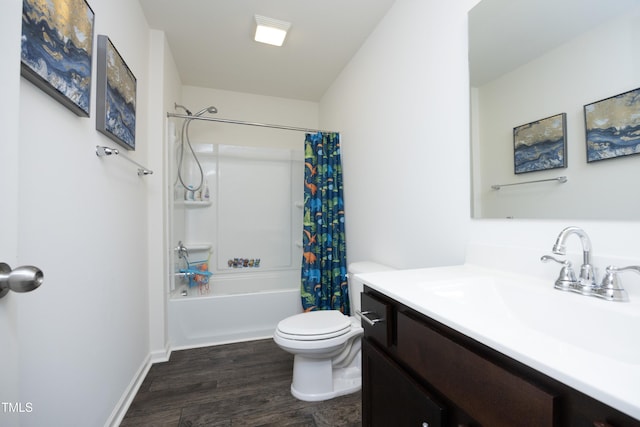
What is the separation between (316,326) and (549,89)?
1464 mm

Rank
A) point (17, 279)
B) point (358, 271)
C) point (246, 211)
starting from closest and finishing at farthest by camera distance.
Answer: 1. point (17, 279)
2. point (358, 271)
3. point (246, 211)

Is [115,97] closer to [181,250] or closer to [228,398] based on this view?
[181,250]

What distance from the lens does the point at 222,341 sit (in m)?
2.21

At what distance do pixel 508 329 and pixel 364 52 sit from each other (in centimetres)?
214

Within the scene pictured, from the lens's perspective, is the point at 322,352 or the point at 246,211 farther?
the point at 246,211

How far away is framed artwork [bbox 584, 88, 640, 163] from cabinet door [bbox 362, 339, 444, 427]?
33.1 inches

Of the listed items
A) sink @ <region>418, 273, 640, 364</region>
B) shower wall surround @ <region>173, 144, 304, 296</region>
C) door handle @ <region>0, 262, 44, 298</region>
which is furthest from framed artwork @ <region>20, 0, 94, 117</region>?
shower wall surround @ <region>173, 144, 304, 296</region>

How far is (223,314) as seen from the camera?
221 centimetres

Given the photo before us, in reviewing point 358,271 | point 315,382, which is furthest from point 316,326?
point 358,271

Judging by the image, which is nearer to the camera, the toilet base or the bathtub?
the toilet base

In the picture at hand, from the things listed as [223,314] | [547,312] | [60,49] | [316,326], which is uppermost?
[60,49]

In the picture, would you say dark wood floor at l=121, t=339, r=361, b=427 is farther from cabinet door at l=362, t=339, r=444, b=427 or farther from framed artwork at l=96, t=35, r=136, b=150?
framed artwork at l=96, t=35, r=136, b=150

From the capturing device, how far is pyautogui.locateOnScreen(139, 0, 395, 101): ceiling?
1722 millimetres

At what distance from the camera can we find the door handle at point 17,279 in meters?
0.44
